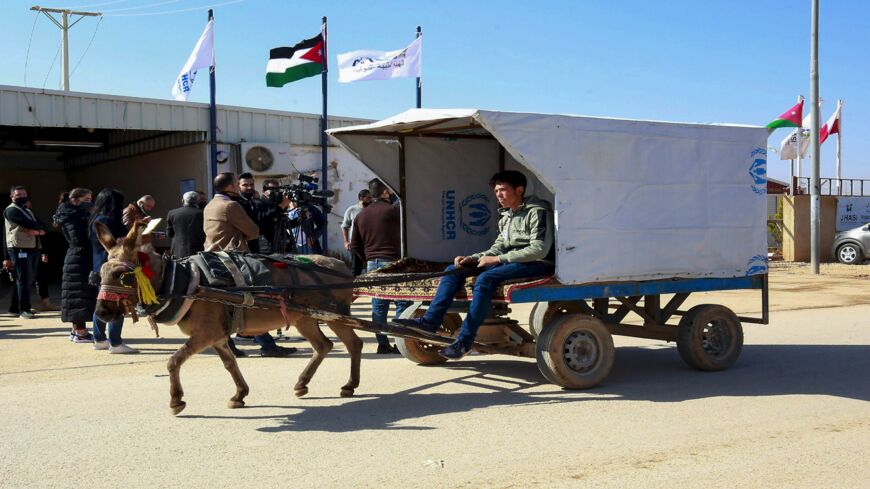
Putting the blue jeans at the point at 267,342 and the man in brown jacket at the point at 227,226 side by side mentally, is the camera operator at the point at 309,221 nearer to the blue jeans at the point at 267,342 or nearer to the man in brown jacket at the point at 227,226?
the blue jeans at the point at 267,342

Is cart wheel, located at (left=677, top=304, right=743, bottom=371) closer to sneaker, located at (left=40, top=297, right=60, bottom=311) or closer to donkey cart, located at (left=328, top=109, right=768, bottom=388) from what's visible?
donkey cart, located at (left=328, top=109, right=768, bottom=388)

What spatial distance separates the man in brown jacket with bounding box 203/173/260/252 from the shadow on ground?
1.86 meters

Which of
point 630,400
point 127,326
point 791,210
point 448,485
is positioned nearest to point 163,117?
point 127,326

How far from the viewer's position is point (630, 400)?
24.3 ft

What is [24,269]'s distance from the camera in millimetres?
13148

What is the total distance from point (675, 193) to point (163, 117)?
533 inches

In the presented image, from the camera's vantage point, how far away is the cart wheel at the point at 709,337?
8.60 meters

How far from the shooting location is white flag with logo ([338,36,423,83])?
786 inches

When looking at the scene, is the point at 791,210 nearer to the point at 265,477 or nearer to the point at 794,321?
the point at 794,321

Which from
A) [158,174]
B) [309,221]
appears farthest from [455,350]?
[158,174]

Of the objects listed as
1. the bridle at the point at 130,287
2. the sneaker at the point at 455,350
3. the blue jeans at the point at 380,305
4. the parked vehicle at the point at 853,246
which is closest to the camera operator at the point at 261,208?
the blue jeans at the point at 380,305

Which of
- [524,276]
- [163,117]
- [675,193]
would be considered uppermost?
[163,117]

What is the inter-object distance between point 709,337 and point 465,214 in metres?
3.00

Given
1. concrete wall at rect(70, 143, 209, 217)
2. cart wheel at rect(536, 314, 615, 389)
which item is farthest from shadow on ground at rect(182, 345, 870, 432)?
concrete wall at rect(70, 143, 209, 217)
